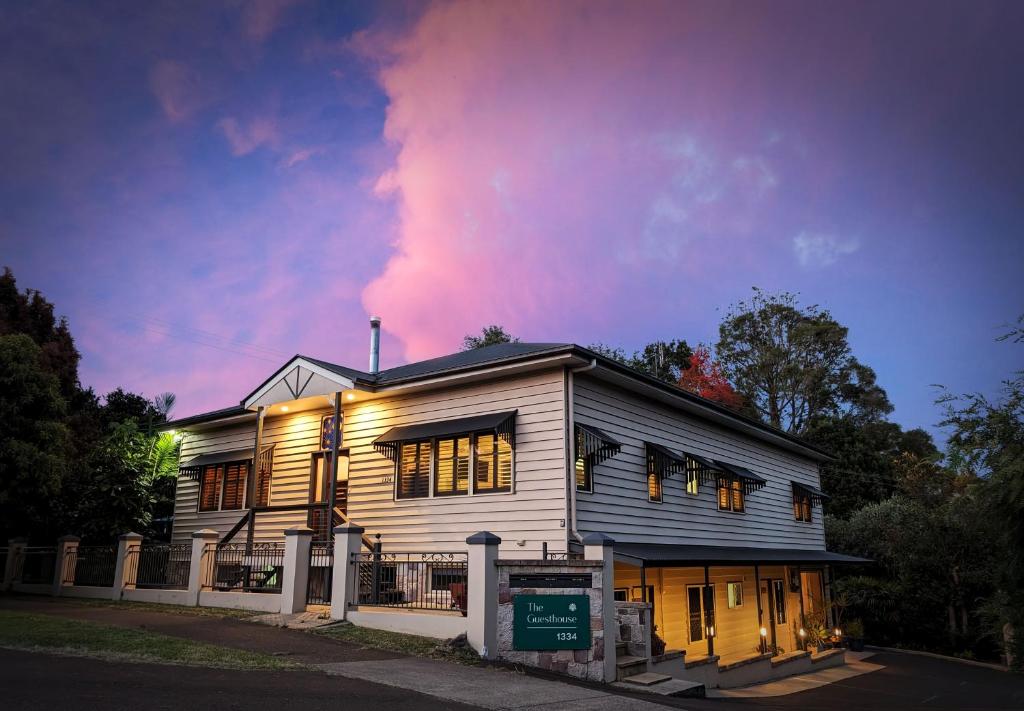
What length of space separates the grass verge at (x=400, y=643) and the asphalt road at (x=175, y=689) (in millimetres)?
2146

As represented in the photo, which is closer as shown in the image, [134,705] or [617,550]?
[134,705]

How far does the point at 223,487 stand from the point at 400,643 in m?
11.7

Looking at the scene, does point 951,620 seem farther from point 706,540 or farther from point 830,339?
point 830,339

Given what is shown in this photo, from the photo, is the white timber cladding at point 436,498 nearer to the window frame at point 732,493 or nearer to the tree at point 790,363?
the window frame at point 732,493

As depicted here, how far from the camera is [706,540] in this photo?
1906 cm

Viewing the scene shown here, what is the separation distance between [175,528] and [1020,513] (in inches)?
836

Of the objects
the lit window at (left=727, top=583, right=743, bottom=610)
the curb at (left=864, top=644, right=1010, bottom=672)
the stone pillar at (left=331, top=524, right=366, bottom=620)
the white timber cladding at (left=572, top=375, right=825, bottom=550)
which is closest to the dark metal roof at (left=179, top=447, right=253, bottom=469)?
the stone pillar at (left=331, top=524, right=366, bottom=620)

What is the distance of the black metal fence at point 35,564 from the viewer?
20.5m

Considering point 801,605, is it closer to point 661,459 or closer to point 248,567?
point 661,459

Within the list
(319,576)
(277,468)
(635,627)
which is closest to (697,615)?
(635,627)

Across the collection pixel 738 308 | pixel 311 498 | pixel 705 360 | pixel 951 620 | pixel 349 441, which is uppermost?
pixel 738 308

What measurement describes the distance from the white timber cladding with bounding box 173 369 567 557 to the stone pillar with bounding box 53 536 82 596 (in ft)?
10.8

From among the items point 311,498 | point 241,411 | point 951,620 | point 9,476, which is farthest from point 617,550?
point 951,620

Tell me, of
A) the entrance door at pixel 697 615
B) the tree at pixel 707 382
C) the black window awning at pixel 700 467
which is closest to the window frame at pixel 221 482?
the black window awning at pixel 700 467
